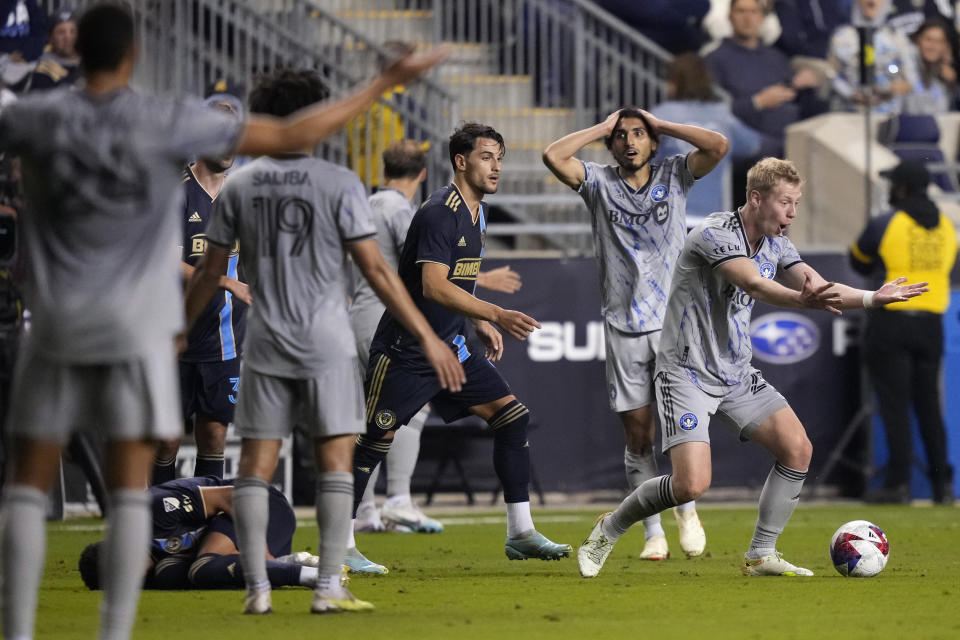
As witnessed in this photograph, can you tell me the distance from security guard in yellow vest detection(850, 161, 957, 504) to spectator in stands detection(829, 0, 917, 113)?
315 cm

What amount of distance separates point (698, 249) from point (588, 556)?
1.66m

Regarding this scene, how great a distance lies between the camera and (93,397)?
202 inches

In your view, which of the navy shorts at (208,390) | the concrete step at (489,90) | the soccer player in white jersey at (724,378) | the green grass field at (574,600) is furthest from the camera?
the concrete step at (489,90)

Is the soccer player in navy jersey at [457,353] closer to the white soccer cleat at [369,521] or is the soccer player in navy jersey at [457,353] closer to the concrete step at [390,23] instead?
the white soccer cleat at [369,521]

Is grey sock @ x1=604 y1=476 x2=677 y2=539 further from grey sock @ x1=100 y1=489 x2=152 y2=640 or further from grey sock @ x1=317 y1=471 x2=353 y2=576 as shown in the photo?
grey sock @ x1=100 y1=489 x2=152 y2=640

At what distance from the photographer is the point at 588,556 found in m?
8.36

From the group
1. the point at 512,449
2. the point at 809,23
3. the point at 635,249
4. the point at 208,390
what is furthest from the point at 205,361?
the point at 809,23

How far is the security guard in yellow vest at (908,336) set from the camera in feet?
47.0

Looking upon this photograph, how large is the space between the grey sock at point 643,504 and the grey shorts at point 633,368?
1.05 m

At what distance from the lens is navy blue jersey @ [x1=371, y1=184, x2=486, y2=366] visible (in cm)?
863

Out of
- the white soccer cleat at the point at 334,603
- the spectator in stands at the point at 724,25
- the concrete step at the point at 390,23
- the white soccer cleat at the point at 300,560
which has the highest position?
the spectator in stands at the point at 724,25

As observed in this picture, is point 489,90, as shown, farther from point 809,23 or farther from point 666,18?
point 809,23

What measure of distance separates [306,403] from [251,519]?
503 millimetres

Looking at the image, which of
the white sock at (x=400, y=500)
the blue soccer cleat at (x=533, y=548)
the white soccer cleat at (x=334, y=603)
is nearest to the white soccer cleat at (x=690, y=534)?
the blue soccer cleat at (x=533, y=548)
